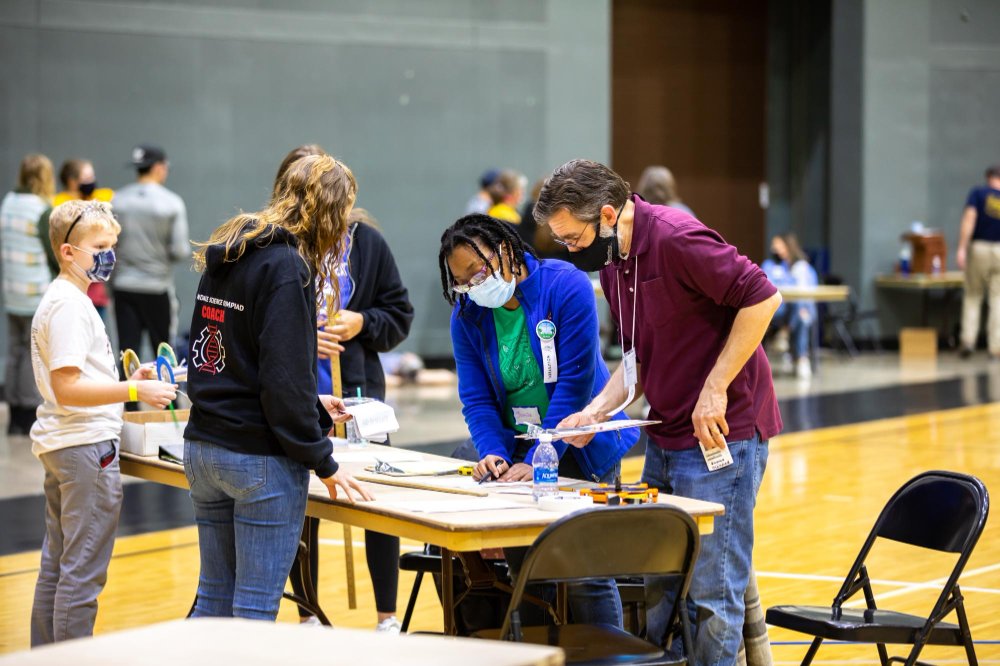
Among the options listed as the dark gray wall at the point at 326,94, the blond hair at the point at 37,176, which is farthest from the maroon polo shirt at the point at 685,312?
the dark gray wall at the point at 326,94

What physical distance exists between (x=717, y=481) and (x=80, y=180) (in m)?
6.73

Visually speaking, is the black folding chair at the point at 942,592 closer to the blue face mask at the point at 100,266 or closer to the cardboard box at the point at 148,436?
the cardboard box at the point at 148,436

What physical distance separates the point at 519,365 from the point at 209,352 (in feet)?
3.30

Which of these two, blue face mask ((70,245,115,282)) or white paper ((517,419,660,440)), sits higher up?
blue face mask ((70,245,115,282))

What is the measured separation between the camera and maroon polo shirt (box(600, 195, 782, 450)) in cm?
343

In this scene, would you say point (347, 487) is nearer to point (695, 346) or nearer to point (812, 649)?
point (695, 346)

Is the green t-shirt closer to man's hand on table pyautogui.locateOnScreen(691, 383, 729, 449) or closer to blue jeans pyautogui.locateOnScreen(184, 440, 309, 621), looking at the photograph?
man's hand on table pyautogui.locateOnScreen(691, 383, 729, 449)

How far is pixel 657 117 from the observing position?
15844mm

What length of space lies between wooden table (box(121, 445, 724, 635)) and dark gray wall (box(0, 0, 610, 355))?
8424 millimetres

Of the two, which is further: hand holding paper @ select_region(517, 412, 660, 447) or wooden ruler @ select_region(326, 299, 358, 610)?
wooden ruler @ select_region(326, 299, 358, 610)

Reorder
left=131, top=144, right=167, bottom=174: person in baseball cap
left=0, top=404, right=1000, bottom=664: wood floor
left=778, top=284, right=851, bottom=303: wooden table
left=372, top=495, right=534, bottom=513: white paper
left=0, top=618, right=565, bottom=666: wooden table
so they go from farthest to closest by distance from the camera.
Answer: left=778, top=284, right=851, bottom=303: wooden table, left=131, top=144, right=167, bottom=174: person in baseball cap, left=0, top=404, right=1000, bottom=664: wood floor, left=372, top=495, right=534, bottom=513: white paper, left=0, top=618, right=565, bottom=666: wooden table

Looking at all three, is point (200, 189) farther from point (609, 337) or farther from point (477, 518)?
point (477, 518)

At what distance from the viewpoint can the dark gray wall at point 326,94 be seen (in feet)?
37.2

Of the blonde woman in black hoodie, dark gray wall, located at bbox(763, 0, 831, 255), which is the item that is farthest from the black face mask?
dark gray wall, located at bbox(763, 0, 831, 255)
